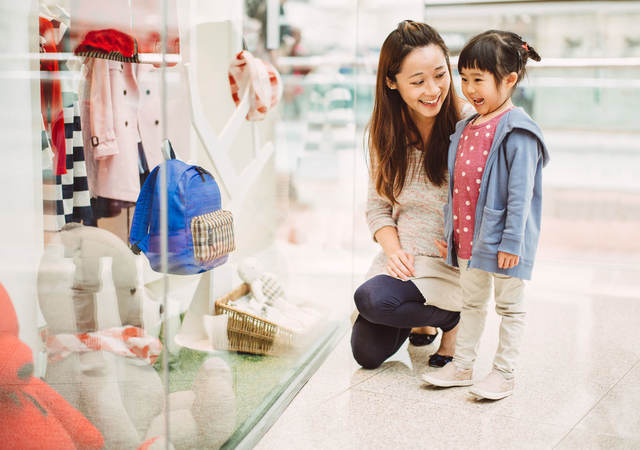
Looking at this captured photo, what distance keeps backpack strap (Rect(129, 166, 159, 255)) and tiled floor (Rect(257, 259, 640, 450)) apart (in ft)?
1.86

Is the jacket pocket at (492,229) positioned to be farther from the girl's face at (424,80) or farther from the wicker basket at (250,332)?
the wicker basket at (250,332)

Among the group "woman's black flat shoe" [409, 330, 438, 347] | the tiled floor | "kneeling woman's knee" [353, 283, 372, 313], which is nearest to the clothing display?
the tiled floor

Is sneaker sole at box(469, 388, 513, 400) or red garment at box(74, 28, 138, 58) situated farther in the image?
sneaker sole at box(469, 388, 513, 400)

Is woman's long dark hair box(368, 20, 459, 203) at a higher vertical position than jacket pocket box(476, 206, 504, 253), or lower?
higher

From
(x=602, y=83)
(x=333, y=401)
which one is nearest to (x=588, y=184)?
(x=602, y=83)

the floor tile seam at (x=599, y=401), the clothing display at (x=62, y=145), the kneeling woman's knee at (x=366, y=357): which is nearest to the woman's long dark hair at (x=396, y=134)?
the kneeling woman's knee at (x=366, y=357)

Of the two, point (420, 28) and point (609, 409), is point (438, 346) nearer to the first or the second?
point (609, 409)

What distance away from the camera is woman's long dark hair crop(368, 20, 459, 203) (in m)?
1.79

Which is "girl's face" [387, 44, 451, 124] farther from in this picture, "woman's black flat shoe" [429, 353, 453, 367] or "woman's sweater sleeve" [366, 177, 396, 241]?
"woman's black flat shoe" [429, 353, 453, 367]

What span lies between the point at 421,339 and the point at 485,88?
885mm

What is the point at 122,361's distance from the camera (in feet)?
3.92

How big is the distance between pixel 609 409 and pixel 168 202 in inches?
47.2

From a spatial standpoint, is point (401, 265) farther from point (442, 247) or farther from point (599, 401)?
point (599, 401)

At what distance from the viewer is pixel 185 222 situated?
1.28 m
